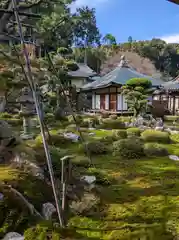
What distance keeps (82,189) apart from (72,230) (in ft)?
3.80

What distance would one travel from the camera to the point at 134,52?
4203cm

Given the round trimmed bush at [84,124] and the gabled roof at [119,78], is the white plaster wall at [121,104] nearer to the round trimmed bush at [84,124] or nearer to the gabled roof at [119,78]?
the gabled roof at [119,78]

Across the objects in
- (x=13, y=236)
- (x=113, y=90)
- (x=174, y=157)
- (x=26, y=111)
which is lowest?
(x=174, y=157)

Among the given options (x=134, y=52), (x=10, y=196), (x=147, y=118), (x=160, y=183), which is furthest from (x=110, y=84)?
(x=134, y=52)

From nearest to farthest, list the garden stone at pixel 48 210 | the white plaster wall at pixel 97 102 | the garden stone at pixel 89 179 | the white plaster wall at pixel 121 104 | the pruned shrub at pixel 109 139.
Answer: the garden stone at pixel 48 210
the garden stone at pixel 89 179
the pruned shrub at pixel 109 139
the white plaster wall at pixel 121 104
the white plaster wall at pixel 97 102

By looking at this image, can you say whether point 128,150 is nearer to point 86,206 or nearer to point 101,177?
point 101,177

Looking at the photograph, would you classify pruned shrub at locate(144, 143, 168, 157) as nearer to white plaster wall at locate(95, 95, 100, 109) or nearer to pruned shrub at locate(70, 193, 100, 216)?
pruned shrub at locate(70, 193, 100, 216)

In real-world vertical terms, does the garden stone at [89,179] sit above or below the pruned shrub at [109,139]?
above

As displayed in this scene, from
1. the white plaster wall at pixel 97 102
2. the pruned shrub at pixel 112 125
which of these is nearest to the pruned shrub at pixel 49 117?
the pruned shrub at pixel 112 125

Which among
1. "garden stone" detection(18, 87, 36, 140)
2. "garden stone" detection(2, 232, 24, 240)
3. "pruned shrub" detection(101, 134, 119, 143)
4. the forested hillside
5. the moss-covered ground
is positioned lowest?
"pruned shrub" detection(101, 134, 119, 143)

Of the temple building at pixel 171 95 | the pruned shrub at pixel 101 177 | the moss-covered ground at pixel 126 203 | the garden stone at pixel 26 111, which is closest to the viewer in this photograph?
the moss-covered ground at pixel 126 203

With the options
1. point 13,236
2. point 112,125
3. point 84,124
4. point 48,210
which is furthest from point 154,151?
point 84,124

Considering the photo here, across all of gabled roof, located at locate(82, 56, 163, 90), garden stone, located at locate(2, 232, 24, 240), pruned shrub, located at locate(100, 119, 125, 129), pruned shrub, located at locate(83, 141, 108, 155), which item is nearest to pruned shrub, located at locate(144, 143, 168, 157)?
pruned shrub, located at locate(83, 141, 108, 155)

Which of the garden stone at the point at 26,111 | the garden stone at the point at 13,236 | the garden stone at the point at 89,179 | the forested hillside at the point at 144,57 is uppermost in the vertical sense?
the forested hillside at the point at 144,57
